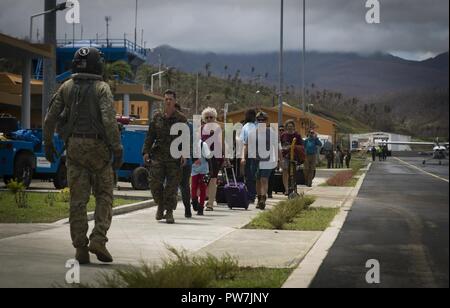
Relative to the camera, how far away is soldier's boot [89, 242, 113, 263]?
761 cm

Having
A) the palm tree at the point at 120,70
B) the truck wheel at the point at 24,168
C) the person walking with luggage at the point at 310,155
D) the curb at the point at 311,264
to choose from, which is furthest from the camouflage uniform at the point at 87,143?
the palm tree at the point at 120,70

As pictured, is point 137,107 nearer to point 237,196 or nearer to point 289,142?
point 289,142

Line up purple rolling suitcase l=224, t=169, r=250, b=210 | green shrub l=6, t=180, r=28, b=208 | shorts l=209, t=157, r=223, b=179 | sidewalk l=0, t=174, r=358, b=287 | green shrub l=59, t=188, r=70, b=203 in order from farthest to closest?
purple rolling suitcase l=224, t=169, r=250, b=210
green shrub l=59, t=188, r=70, b=203
shorts l=209, t=157, r=223, b=179
green shrub l=6, t=180, r=28, b=208
sidewalk l=0, t=174, r=358, b=287

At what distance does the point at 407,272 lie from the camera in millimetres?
4668

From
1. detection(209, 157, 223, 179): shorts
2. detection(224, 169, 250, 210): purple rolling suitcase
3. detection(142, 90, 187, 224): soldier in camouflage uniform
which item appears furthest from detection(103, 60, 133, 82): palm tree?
detection(142, 90, 187, 224): soldier in camouflage uniform

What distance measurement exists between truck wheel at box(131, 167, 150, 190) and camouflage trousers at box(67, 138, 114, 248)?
38.5 feet

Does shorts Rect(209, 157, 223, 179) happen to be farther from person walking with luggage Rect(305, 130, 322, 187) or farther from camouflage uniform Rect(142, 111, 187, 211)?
person walking with luggage Rect(305, 130, 322, 187)

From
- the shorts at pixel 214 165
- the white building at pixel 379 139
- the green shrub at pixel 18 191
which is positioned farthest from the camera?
the shorts at pixel 214 165

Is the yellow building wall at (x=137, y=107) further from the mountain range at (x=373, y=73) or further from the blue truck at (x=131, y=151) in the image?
→ the mountain range at (x=373, y=73)

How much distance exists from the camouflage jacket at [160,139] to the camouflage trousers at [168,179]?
0.10m

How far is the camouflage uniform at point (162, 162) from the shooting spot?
11852 mm

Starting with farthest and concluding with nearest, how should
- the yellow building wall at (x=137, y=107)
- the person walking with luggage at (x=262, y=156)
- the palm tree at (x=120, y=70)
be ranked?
the yellow building wall at (x=137, y=107) → the palm tree at (x=120, y=70) → the person walking with luggage at (x=262, y=156)
